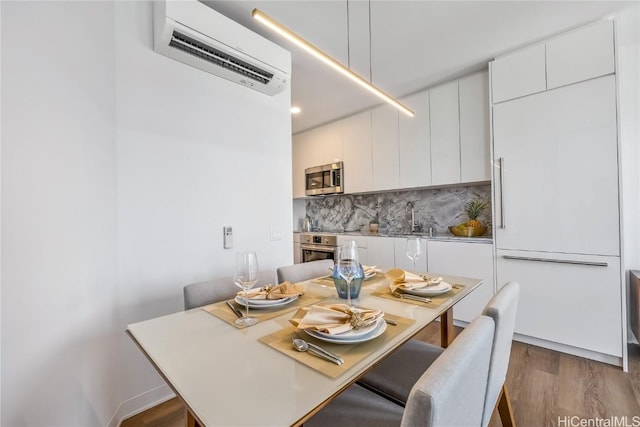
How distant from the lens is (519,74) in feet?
7.56

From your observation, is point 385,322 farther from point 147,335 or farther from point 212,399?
point 147,335

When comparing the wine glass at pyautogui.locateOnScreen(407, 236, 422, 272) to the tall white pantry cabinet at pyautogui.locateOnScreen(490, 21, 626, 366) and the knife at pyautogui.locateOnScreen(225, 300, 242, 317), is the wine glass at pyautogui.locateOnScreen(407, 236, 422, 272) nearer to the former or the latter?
the knife at pyautogui.locateOnScreen(225, 300, 242, 317)

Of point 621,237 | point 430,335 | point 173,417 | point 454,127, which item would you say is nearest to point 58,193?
point 173,417

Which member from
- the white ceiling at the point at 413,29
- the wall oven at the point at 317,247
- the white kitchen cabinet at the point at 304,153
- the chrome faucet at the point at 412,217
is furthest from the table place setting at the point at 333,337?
the white kitchen cabinet at the point at 304,153

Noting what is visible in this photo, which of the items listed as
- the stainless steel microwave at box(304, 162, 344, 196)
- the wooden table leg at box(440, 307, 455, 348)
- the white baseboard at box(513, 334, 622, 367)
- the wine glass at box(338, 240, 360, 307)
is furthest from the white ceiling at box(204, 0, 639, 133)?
the white baseboard at box(513, 334, 622, 367)

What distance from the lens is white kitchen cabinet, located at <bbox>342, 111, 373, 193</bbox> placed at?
11.7 ft

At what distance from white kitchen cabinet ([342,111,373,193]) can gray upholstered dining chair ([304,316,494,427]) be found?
9.31 feet

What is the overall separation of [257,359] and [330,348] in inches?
8.1

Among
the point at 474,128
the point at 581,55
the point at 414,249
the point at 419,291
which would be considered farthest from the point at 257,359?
the point at 581,55

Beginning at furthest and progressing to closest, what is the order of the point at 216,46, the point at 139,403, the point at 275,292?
1. the point at 216,46
2. the point at 139,403
3. the point at 275,292

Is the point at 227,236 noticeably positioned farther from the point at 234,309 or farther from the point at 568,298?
the point at 568,298

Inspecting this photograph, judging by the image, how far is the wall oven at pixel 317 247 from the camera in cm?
361

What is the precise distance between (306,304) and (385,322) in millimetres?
373

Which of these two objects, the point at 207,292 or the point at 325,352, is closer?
the point at 325,352
